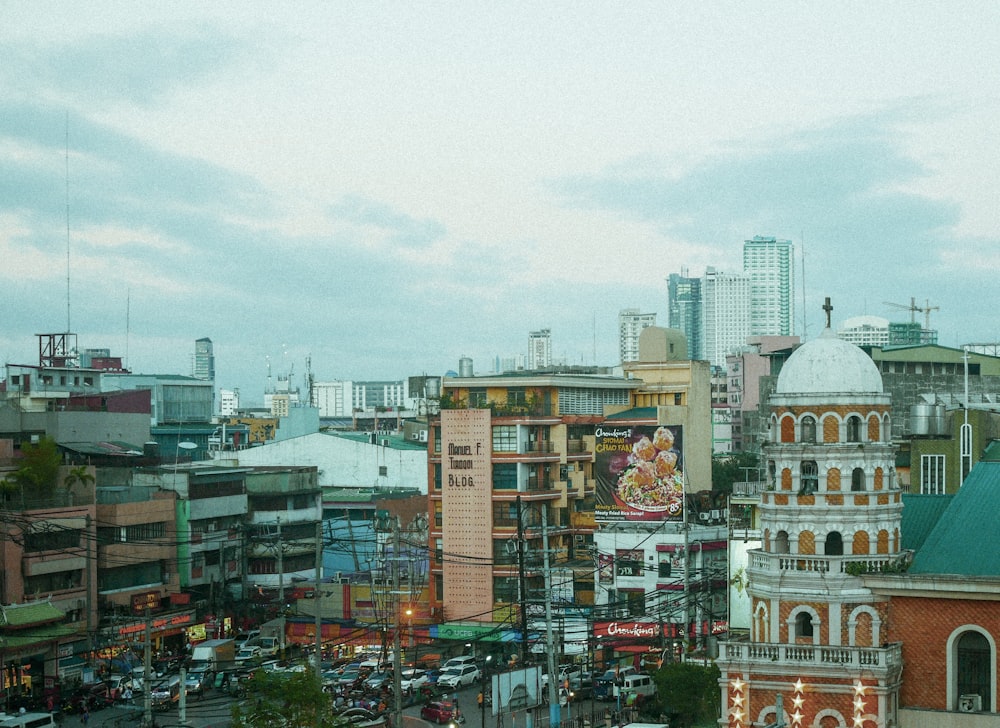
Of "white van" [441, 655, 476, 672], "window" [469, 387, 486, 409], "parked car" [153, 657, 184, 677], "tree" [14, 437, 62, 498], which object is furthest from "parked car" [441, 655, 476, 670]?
"tree" [14, 437, 62, 498]

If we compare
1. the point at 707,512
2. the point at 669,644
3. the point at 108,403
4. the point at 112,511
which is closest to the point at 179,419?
the point at 108,403

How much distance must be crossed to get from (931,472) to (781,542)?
21.9m

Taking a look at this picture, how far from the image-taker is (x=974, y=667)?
48688 mm

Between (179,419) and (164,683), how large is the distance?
74552 mm

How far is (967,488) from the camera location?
51.8 m

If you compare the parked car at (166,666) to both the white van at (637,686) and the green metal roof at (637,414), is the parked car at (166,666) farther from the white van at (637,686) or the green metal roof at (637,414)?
the green metal roof at (637,414)

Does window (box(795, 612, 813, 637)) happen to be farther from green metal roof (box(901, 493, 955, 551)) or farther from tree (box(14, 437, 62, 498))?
tree (box(14, 437, 62, 498))

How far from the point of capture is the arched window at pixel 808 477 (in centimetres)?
5062

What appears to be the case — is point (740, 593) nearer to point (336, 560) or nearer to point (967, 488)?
point (967, 488)

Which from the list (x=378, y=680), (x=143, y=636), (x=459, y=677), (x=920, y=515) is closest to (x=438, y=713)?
(x=378, y=680)

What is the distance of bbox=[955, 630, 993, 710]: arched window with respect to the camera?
48438 mm

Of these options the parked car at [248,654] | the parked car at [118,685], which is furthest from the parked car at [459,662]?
the parked car at [118,685]

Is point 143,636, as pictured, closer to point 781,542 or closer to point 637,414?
point 637,414

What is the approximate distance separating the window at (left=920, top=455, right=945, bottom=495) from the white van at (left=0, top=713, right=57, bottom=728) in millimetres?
40321
